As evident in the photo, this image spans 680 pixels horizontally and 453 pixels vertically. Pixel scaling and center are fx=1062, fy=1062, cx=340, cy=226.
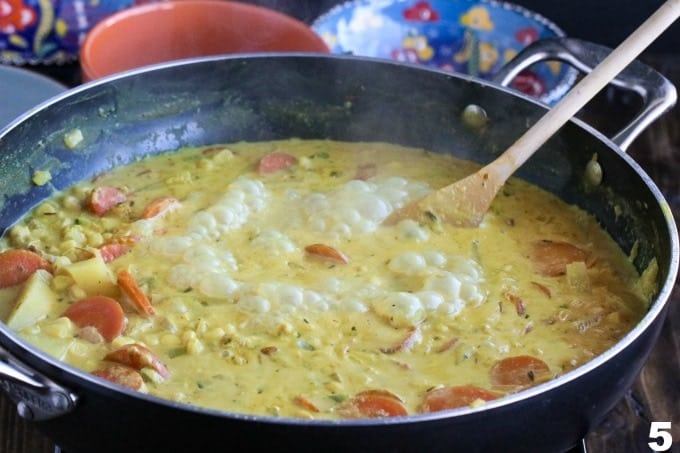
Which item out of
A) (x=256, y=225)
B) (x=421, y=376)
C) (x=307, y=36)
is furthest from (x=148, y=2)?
(x=421, y=376)

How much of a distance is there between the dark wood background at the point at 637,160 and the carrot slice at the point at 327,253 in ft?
1.91

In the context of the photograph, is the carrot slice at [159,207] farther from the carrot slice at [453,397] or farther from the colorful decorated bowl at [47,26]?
the colorful decorated bowl at [47,26]

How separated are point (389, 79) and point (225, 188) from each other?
461 mm

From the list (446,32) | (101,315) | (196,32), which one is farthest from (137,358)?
(446,32)

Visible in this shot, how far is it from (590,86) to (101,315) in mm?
1036

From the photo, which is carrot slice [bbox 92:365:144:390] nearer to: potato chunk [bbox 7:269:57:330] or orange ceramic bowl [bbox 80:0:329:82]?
potato chunk [bbox 7:269:57:330]

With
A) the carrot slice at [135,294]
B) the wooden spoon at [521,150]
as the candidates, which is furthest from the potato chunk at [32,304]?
the wooden spoon at [521,150]

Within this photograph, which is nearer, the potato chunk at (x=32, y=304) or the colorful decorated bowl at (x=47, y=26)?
the potato chunk at (x=32, y=304)

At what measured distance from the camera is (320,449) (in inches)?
55.9

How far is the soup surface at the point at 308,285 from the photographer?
1.76 meters

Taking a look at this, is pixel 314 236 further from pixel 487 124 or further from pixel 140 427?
pixel 140 427

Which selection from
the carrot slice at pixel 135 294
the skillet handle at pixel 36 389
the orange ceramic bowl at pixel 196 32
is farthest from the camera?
the orange ceramic bowl at pixel 196 32

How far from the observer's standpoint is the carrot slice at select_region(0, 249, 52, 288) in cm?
201

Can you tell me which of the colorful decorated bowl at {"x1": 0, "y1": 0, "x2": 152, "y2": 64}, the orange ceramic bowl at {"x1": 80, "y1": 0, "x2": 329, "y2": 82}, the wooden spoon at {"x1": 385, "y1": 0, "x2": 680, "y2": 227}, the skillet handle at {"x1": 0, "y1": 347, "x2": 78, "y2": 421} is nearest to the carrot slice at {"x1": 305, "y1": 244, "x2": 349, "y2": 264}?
the wooden spoon at {"x1": 385, "y1": 0, "x2": 680, "y2": 227}
